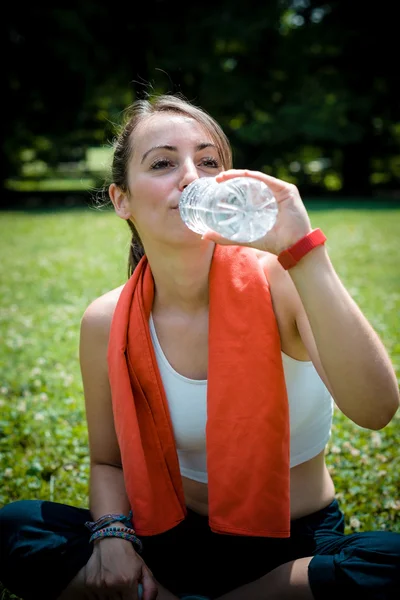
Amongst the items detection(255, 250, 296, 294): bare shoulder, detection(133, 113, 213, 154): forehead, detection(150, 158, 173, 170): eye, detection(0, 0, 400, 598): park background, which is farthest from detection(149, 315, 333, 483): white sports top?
detection(0, 0, 400, 598): park background

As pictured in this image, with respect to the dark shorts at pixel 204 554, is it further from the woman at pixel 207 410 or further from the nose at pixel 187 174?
the nose at pixel 187 174

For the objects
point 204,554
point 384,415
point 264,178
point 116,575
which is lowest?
point 204,554

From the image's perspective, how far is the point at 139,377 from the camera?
99.4 inches

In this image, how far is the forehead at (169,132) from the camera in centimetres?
249

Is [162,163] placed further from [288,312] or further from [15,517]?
[15,517]

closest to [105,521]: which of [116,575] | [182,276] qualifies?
[116,575]

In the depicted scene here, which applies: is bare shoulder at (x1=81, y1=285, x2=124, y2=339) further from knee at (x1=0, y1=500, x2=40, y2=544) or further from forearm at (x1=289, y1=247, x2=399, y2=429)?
forearm at (x1=289, y1=247, x2=399, y2=429)

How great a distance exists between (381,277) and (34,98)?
19.9 metres

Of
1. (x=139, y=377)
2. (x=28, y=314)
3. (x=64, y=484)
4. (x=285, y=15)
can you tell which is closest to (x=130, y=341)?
(x=139, y=377)

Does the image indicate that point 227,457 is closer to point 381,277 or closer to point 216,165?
point 216,165

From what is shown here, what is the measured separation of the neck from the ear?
21cm

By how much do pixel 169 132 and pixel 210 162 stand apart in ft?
0.69

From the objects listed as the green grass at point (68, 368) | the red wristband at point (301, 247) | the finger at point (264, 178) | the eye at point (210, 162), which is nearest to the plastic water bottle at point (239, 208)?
the finger at point (264, 178)

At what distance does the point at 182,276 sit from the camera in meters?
2.63
